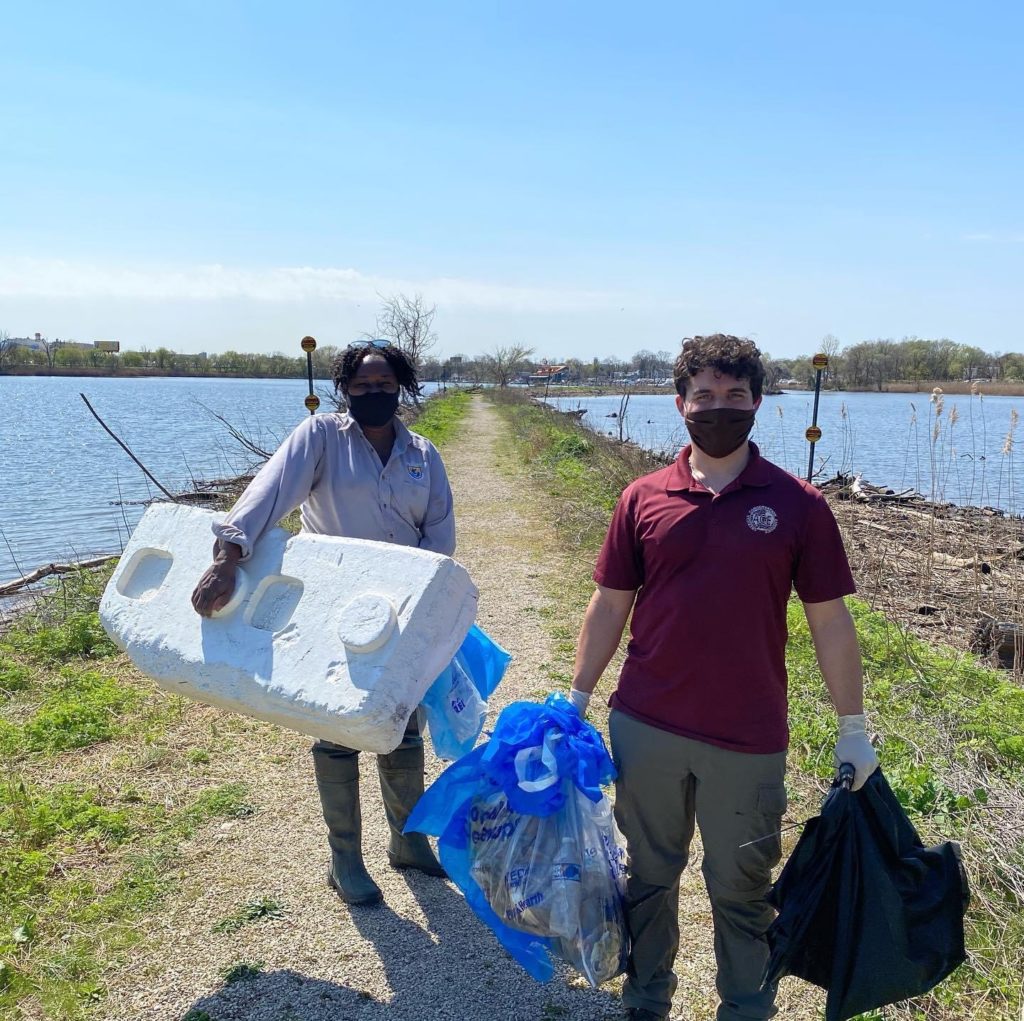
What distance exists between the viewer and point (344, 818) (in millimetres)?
3037

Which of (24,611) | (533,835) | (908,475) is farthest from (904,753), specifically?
(908,475)

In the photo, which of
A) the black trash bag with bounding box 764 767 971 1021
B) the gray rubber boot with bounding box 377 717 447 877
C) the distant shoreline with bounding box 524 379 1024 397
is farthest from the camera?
the distant shoreline with bounding box 524 379 1024 397

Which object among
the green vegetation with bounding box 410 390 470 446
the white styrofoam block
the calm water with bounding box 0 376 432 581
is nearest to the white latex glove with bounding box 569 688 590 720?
the white styrofoam block

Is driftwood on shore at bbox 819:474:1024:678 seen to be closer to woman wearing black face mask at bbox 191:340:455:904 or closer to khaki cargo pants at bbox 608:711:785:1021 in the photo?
khaki cargo pants at bbox 608:711:785:1021

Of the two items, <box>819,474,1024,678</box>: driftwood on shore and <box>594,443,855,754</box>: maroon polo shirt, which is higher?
<box>594,443,855,754</box>: maroon polo shirt

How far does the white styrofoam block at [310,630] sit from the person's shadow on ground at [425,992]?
0.94 m

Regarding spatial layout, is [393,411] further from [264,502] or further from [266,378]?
[266,378]

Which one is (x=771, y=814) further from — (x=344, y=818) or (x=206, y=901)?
(x=206, y=901)

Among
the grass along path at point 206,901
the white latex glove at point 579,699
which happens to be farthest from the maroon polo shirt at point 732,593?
the grass along path at point 206,901

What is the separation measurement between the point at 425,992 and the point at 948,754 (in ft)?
9.03

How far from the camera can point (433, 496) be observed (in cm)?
312

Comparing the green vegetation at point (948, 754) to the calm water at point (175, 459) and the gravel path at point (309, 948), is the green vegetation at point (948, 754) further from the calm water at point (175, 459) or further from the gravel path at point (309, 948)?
the calm water at point (175, 459)

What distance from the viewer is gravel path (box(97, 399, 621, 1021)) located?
2637 mm

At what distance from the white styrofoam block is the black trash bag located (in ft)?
3.68
